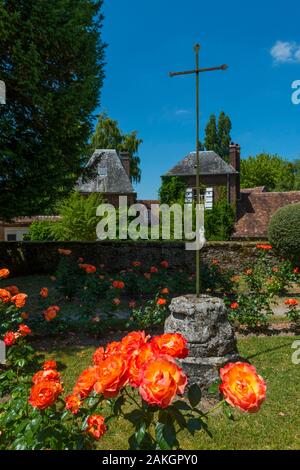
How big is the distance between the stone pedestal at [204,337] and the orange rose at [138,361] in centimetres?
262

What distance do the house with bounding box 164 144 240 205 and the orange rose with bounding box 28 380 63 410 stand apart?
72.9 ft

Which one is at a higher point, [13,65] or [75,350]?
[13,65]

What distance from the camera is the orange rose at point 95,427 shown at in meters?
1.82

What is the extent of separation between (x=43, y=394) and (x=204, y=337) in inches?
104

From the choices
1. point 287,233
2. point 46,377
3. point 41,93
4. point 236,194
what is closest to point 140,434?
point 46,377

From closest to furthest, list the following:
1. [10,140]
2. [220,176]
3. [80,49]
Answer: [10,140], [80,49], [220,176]

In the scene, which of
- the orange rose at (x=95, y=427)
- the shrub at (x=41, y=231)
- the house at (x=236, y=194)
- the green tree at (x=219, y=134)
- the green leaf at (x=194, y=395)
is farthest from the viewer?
the green tree at (x=219, y=134)

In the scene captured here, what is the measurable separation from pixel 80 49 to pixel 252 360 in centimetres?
772

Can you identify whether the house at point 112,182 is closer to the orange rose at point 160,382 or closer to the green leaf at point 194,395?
the green leaf at point 194,395

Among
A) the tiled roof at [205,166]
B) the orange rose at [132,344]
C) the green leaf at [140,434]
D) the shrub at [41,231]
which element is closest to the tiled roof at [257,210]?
the tiled roof at [205,166]

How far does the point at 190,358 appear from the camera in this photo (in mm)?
4109

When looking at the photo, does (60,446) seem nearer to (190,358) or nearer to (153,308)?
(190,358)

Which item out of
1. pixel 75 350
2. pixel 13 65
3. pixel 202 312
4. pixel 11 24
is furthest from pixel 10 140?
pixel 202 312

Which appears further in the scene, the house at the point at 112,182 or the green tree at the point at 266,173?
the green tree at the point at 266,173
